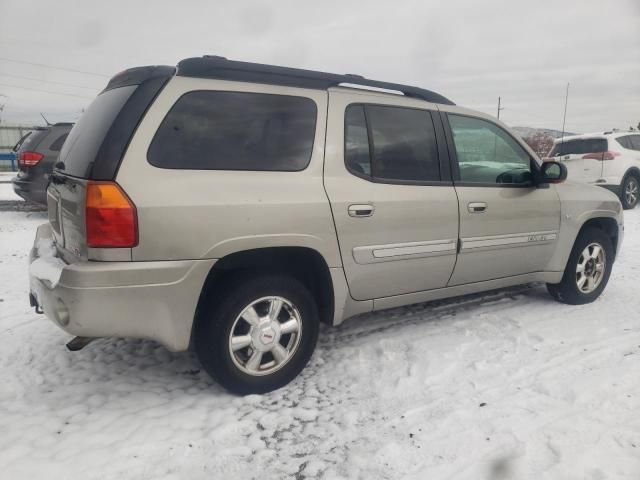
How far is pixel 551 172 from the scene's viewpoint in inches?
152

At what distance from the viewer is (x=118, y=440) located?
7.90 feet

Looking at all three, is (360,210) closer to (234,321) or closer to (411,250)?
(411,250)

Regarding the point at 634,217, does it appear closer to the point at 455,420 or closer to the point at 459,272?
the point at 459,272

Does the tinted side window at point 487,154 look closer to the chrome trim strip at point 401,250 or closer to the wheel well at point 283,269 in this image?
the chrome trim strip at point 401,250

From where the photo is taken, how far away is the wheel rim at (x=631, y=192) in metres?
10.7

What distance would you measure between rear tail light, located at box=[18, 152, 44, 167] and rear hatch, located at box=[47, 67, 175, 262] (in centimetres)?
614

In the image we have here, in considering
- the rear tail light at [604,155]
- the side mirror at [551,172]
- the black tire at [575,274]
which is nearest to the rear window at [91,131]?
the side mirror at [551,172]

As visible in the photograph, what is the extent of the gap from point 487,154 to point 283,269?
6.50ft

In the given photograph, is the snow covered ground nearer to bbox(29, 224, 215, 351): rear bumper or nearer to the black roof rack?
bbox(29, 224, 215, 351): rear bumper

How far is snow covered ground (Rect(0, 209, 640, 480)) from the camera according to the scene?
2.22 m

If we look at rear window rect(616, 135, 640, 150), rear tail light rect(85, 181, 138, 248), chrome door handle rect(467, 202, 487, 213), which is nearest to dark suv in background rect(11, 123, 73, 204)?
rear tail light rect(85, 181, 138, 248)

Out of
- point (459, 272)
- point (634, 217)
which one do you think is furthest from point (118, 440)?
point (634, 217)

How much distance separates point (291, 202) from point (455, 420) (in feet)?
4.77

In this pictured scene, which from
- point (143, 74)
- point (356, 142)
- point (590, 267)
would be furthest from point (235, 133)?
point (590, 267)
